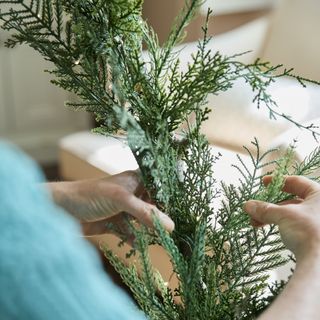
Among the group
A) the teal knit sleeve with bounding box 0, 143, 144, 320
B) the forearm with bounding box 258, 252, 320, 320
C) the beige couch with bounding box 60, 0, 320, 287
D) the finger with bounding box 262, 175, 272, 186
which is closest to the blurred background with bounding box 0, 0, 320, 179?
the beige couch with bounding box 60, 0, 320, 287

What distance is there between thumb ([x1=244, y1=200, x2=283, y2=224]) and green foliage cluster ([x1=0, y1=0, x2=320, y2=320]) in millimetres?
43

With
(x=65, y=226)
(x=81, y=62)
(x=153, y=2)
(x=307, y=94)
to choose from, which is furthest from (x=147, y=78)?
(x=153, y=2)

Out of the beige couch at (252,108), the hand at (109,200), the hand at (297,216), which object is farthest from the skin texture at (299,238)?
the beige couch at (252,108)

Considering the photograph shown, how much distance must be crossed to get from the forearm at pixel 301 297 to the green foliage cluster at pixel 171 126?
0.39 feet

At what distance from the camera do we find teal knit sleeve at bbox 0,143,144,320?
14.5 inches

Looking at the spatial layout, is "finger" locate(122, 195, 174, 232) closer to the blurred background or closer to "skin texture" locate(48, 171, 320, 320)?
"skin texture" locate(48, 171, 320, 320)

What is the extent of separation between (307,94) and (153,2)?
1.37 m

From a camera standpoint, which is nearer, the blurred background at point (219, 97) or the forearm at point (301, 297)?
the forearm at point (301, 297)

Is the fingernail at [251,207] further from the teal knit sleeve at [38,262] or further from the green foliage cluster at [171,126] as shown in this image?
the teal knit sleeve at [38,262]

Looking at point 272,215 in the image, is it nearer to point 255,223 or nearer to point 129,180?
point 255,223

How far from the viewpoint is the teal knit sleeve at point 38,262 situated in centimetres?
37

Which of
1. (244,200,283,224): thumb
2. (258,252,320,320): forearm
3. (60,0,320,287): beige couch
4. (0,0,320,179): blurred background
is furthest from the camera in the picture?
(0,0,320,179): blurred background

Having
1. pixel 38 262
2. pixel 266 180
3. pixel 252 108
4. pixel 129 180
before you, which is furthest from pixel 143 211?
pixel 252 108

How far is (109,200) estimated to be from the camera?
0.67 metres
